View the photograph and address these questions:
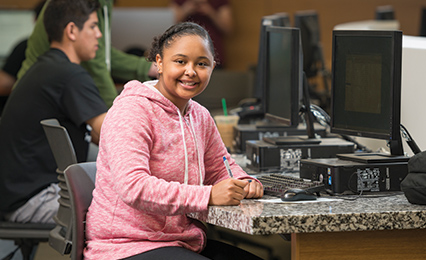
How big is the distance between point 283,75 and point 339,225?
3.23ft

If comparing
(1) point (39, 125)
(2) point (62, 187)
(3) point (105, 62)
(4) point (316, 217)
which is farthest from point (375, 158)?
(3) point (105, 62)

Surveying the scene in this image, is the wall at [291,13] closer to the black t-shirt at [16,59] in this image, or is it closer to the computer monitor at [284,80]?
the black t-shirt at [16,59]

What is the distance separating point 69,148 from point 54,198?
0.43 m

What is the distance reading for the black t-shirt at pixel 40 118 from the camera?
102 inches

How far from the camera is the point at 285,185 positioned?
179 centimetres

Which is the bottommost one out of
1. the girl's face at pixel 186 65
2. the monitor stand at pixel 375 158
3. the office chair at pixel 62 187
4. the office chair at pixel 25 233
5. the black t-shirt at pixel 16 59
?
the office chair at pixel 25 233

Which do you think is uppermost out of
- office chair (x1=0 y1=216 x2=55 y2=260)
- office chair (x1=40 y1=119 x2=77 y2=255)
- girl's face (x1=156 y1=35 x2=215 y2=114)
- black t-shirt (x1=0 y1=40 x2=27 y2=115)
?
girl's face (x1=156 y1=35 x2=215 y2=114)

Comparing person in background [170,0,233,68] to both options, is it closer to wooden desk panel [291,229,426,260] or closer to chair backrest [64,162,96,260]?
chair backrest [64,162,96,260]

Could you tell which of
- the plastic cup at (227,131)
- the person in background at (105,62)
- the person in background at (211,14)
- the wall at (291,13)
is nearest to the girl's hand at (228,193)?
the plastic cup at (227,131)

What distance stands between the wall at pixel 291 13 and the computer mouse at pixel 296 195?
5.37 metres

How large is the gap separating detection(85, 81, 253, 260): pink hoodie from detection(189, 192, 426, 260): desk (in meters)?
0.09

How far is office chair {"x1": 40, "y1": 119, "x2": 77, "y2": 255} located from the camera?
6.92 feet

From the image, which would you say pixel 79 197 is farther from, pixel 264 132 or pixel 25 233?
pixel 264 132

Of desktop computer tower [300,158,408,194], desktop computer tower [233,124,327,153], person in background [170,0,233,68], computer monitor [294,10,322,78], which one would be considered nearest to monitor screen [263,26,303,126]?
desktop computer tower [233,124,327,153]
